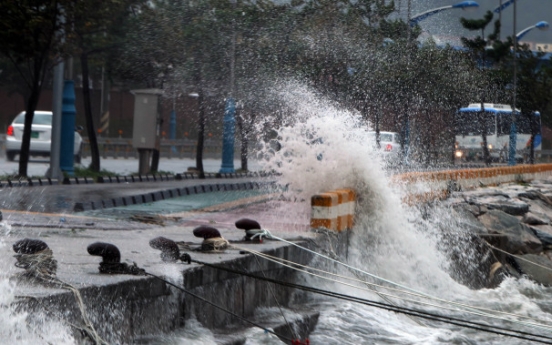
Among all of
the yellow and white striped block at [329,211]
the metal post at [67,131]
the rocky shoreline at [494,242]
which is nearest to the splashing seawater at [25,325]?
the yellow and white striped block at [329,211]

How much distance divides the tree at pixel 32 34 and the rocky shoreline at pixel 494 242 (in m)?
7.47

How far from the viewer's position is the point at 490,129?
42812 millimetres

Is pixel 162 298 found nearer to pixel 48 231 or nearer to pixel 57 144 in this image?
pixel 48 231

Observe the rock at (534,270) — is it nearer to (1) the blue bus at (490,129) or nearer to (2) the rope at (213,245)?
(2) the rope at (213,245)

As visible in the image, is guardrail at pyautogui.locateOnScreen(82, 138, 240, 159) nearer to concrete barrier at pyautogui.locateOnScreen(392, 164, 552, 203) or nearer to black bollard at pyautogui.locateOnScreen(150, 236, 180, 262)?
concrete barrier at pyautogui.locateOnScreen(392, 164, 552, 203)

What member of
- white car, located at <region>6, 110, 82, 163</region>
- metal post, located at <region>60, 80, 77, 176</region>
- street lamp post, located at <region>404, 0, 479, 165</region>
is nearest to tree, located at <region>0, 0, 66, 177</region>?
metal post, located at <region>60, 80, 77, 176</region>

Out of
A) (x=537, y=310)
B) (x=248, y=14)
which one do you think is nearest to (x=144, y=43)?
(x=248, y=14)

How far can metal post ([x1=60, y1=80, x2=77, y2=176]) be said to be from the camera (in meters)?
18.1

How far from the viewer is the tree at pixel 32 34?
16.2 meters

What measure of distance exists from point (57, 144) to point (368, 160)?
9.26 meters

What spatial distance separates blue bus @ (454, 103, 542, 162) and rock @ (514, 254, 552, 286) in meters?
25.1

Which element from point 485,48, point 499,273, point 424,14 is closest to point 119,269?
point 499,273

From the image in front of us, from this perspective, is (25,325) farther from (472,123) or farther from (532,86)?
(472,123)

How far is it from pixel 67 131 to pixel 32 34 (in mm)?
2299
